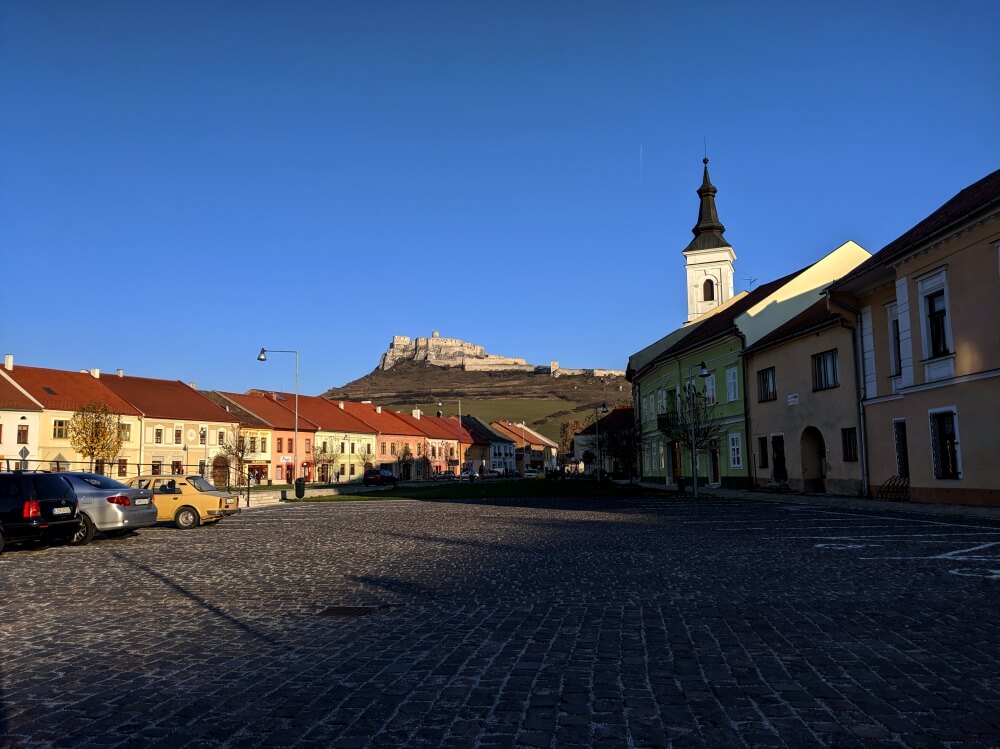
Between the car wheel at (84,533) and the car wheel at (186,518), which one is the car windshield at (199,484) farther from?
the car wheel at (84,533)

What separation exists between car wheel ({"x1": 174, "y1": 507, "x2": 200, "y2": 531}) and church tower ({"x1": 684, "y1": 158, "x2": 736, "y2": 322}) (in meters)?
44.7

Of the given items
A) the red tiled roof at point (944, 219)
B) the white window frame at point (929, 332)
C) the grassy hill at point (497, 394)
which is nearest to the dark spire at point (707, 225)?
the red tiled roof at point (944, 219)

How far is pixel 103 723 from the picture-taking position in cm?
492

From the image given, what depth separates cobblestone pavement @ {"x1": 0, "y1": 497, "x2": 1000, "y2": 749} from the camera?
4.76 m

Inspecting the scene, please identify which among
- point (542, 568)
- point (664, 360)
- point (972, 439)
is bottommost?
point (542, 568)

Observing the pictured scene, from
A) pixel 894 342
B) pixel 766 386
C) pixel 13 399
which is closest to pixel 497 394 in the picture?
pixel 13 399

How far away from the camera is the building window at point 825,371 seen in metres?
31.0

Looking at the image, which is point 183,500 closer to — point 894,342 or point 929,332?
point 929,332

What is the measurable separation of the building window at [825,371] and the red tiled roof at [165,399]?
1984 inches

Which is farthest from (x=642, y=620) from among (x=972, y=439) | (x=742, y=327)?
(x=742, y=327)

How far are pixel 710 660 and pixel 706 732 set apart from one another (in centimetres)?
174

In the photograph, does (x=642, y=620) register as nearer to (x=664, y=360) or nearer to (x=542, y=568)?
(x=542, y=568)

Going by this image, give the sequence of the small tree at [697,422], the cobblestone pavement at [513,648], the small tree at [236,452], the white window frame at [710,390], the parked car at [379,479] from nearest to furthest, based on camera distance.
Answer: the cobblestone pavement at [513,648] → the small tree at [697,422] → the white window frame at [710,390] → the small tree at [236,452] → the parked car at [379,479]

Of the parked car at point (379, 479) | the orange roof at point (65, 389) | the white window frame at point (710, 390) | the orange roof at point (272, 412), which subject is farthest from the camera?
the orange roof at point (272, 412)
